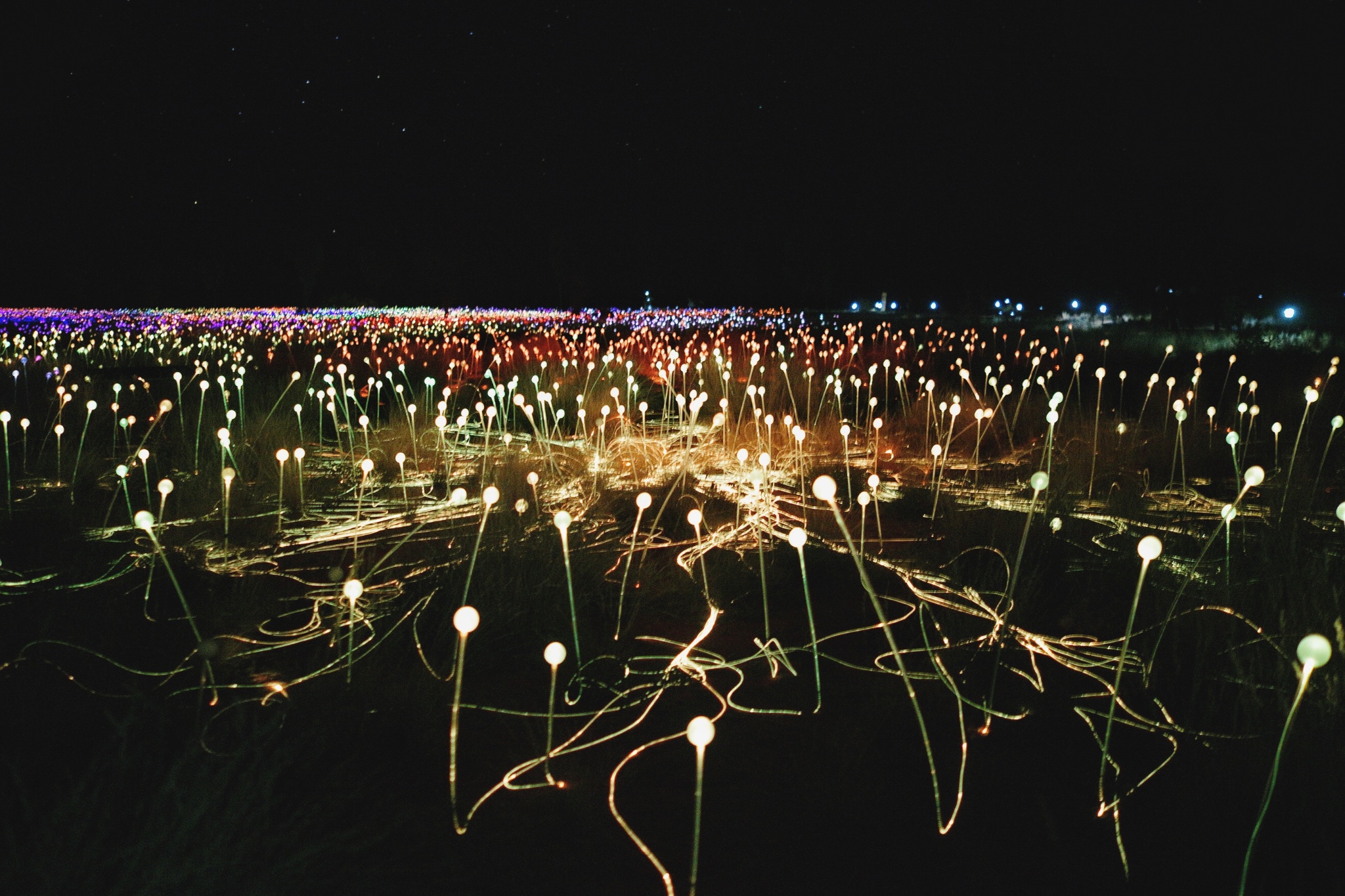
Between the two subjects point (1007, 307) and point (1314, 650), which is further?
point (1007, 307)

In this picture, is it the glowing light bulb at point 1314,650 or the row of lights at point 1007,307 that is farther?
the row of lights at point 1007,307

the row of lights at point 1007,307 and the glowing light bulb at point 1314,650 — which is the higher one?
Answer: the row of lights at point 1007,307

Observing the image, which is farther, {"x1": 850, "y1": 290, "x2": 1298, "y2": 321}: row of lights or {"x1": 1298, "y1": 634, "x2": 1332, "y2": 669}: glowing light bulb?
{"x1": 850, "y1": 290, "x2": 1298, "y2": 321}: row of lights

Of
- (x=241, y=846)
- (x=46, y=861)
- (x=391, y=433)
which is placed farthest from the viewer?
(x=391, y=433)

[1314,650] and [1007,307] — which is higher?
[1007,307]

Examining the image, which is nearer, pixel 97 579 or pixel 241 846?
pixel 241 846

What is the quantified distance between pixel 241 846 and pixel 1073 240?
3695 cm

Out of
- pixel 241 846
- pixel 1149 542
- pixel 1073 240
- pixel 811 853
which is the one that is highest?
pixel 1073 240

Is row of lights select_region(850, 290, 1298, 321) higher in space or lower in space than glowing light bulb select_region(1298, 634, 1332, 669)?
higher

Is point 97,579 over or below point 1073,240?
below

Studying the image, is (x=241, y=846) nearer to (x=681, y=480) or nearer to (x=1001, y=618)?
(x=1001, y=618)

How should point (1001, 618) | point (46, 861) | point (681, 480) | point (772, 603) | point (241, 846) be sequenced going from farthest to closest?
point (681, 480)
point (772, 603)
point (1001, 618)
point (241, 846)
point (46, 861)

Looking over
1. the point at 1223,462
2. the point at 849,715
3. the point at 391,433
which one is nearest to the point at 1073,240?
the point at 1223,462

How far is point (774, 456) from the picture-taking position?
6.04 metres
